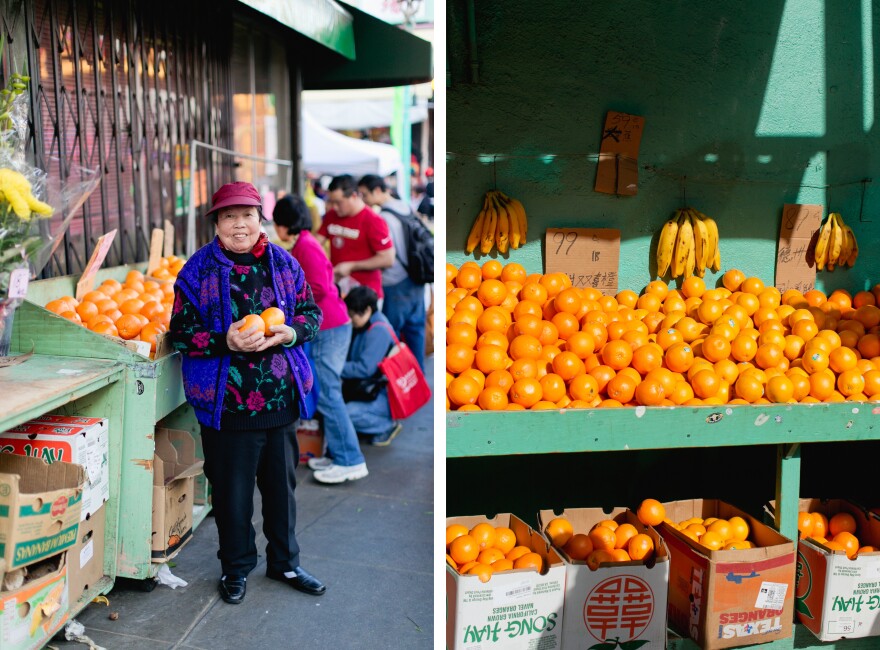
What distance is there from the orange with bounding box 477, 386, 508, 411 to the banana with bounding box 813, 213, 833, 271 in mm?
2082

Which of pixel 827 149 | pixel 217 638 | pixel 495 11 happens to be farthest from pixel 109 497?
pixel 827 149

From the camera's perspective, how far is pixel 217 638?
3.39 m

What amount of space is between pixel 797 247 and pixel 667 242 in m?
0.74

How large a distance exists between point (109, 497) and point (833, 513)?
327cm

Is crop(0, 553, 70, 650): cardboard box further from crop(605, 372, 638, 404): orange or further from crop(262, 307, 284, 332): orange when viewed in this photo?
crop(605, 372, 638, 404): orange

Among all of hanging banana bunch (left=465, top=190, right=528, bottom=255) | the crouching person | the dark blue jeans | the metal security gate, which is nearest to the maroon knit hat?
the metal security gate

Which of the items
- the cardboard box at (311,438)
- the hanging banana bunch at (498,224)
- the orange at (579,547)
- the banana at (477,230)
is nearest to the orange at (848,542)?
the orange at (579,547)

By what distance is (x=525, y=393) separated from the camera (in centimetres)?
296

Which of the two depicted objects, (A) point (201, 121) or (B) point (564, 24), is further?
(A) point (201, 121)

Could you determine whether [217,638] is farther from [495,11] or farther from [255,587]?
[495,11]

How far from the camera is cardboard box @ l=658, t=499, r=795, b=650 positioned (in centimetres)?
307

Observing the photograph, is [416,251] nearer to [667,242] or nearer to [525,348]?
[667,242]

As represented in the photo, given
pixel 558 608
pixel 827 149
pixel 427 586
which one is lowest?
pixel 427 586

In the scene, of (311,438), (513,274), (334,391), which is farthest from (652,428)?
(311,438)
